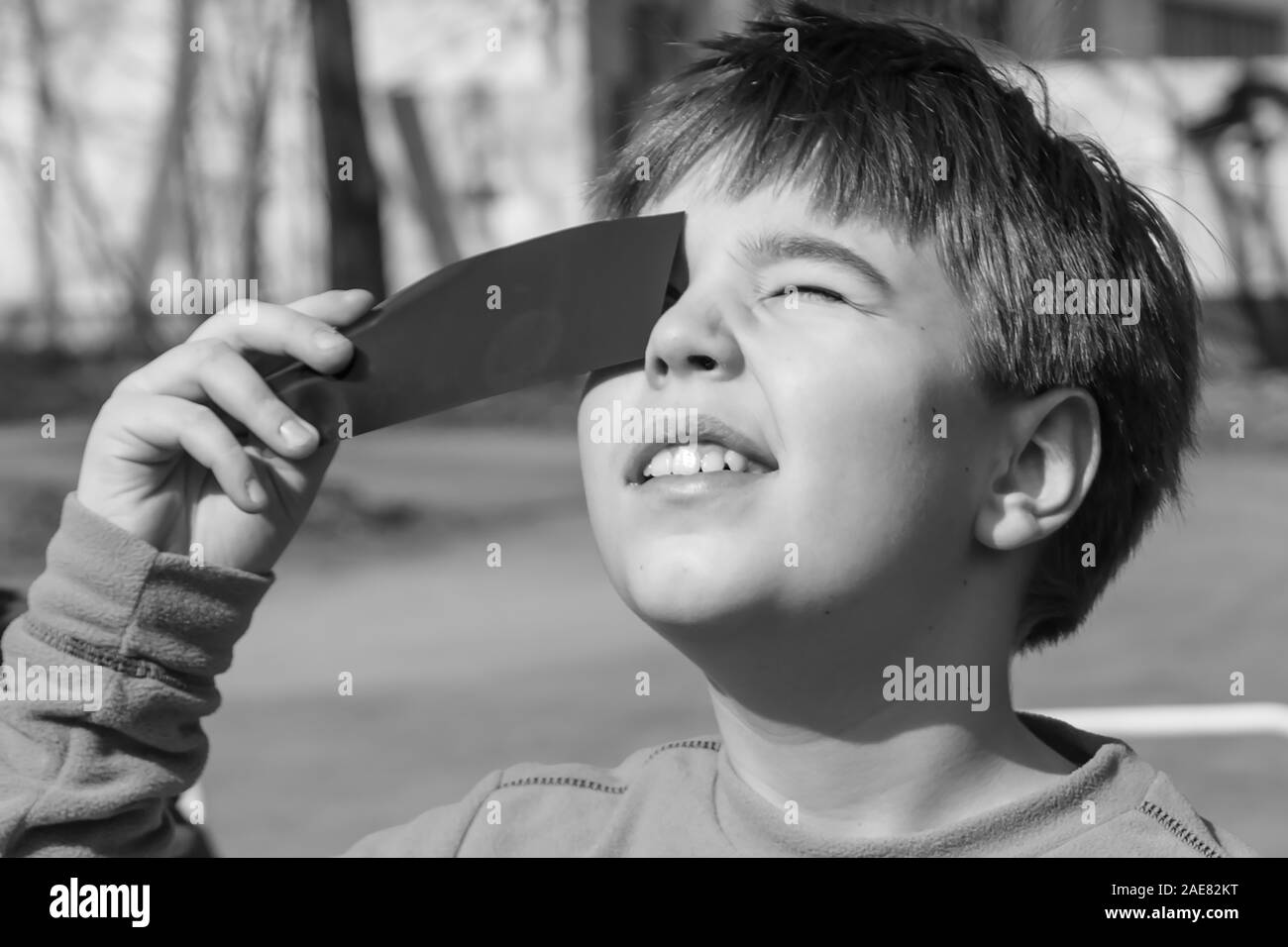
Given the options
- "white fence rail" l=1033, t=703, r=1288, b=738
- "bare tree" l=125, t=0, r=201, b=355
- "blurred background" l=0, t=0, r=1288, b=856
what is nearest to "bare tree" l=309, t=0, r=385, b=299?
"blurred background" l=0, t=0, r=1288, b=856

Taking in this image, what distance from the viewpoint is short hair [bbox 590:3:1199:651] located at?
5.68 feet

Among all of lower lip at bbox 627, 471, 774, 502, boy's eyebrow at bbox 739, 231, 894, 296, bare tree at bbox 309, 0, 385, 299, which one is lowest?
lower lip at bbox 627, 471, 774, 502

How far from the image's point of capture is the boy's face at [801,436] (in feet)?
5.17

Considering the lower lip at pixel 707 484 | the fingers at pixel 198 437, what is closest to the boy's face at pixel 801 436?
the lower lip at pixel 707 484

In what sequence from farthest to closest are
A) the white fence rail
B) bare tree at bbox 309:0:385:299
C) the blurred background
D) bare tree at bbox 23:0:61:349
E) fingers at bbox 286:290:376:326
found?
bare tree at bbox 23:0:61:349 → bare tree at bbox 309:0:385:299 → the blurred background → the white fence rail → fingers at bbox 286:290:376:326

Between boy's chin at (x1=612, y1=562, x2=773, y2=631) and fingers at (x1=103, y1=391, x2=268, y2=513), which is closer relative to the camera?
boy's chin at (x1=612, y1=562, x2=773, y2=631)

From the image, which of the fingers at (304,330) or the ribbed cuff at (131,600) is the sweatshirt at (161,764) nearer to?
the ribbed cuff at (131,600)

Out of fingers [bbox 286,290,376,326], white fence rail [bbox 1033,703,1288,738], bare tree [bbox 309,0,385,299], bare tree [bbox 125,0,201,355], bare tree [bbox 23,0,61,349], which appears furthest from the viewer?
bare tree [bbox 23,0,61,349]

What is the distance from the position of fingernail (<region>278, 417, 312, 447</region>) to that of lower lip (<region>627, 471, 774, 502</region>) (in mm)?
359

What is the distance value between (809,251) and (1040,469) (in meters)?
0.35

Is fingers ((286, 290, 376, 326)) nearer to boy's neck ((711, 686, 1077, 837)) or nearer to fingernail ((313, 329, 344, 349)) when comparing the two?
fingernail ((313, 329, 344, 349))

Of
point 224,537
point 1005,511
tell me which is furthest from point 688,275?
point 224,537

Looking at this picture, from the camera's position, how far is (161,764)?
1.71 m

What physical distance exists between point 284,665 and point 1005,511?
537cm
